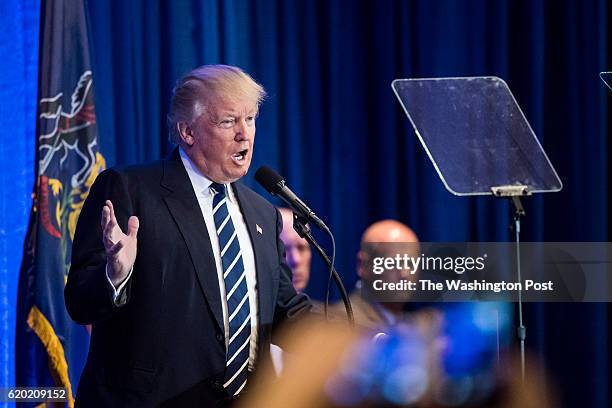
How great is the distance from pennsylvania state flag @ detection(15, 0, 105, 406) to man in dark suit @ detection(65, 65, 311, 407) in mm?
1141

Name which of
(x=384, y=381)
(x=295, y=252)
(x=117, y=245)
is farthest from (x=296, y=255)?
(x=384, y=381)

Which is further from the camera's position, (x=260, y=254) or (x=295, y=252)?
(x=295, y=252)

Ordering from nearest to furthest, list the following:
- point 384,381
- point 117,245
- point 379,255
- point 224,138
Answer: point 384,381, point 117,245, point 224,138, point 379,255

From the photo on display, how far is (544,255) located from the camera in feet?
13.2

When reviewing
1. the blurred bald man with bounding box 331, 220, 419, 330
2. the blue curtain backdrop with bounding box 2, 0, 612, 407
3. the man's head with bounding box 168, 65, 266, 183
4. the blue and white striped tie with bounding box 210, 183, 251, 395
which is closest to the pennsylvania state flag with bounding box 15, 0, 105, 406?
the blue curtain backdrop with bounding box 2, 0, 612, 407

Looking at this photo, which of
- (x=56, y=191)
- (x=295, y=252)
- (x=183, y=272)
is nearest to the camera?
(x=183, y=272)

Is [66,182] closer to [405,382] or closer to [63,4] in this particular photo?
[63,4]

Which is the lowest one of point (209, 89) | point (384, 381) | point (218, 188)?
point (384, 381)

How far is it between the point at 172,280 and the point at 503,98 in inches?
50.9

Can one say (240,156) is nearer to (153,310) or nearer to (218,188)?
(218,188)

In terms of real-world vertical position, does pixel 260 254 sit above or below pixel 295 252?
above

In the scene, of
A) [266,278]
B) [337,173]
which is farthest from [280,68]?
[266,278]

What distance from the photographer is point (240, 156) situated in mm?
2332

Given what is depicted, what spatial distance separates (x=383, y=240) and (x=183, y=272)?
6.55ft
